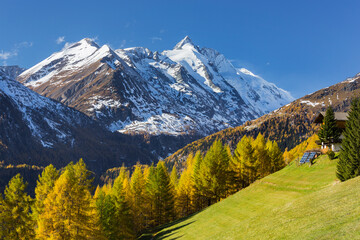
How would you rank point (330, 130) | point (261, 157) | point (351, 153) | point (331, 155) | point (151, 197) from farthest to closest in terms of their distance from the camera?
point (261, 157) → point (151, 197) → point (330, 130) → point (331, 155) → point (351, 153)

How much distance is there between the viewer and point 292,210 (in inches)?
1065

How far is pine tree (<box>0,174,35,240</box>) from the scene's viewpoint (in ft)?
112

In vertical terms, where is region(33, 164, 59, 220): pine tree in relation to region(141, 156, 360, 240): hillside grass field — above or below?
above

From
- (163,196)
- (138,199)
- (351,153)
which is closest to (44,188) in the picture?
(138,199)

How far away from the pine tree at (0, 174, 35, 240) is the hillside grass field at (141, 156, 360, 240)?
787 inches

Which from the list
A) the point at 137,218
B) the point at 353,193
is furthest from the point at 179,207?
the point at 353,193

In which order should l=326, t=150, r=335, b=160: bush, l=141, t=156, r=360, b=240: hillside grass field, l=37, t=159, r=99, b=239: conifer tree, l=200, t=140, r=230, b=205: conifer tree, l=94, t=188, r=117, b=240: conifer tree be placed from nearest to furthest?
l=141, t=156, r=360, b=240: hillside grass field < l=37, t=159, r=99, b=239: conifer tree < l=326, t=150, r=335, b=160: bush < l=94, t=188, r=117, b=240: conifer tree < l=200, t=140, r=230, b=205: conifer tree

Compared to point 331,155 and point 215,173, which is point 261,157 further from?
point 331,155

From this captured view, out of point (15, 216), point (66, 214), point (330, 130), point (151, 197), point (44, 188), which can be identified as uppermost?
point (44, 188)

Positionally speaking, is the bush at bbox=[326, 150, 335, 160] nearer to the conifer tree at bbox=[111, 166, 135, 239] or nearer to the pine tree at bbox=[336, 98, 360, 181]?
the pine tree at bbox=[336, 98, 360, 181]

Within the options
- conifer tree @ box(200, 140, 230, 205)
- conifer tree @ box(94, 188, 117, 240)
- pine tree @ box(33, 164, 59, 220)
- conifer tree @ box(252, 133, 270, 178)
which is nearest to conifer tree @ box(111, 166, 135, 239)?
conifer tree @ box(94, 188, 117, 240)

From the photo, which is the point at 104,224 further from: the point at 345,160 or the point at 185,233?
the point at 345,160

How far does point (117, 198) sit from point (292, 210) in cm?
3612

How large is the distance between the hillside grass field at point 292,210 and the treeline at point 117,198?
10917 mm
